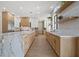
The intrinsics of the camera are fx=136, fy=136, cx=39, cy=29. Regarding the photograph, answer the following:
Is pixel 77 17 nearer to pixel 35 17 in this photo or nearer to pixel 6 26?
pixel 35 17

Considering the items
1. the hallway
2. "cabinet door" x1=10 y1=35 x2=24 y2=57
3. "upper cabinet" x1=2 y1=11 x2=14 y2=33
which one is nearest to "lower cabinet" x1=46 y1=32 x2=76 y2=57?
the hallway

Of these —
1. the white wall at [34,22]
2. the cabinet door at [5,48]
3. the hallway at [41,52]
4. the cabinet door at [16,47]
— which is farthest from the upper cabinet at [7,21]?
the cabinet door at [5,48]

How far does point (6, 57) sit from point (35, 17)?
2.67 metres

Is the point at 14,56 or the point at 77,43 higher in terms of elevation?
the point at 77,43

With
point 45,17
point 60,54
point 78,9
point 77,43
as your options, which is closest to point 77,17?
point 78,9

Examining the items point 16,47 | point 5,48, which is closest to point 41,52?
point 16,47

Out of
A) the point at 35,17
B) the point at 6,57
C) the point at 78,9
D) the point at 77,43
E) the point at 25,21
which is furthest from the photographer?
the point at 35,17

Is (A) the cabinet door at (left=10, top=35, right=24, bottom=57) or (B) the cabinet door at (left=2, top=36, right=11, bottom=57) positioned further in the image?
(A) the cabinet door at (left=10, top=35, right=24, bottom=57)

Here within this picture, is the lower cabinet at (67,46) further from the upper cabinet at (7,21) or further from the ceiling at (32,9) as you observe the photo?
the upper cabinet at (7,21)

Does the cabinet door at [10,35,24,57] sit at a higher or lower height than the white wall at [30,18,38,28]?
lower

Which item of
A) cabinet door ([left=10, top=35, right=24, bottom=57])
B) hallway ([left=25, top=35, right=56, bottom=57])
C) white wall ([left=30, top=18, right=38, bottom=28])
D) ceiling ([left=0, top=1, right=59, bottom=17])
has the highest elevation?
ceiling ([left=0, top=1, right=59, bottom=17])

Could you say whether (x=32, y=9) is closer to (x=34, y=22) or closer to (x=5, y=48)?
(x=34, y=22)

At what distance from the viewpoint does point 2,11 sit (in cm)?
479

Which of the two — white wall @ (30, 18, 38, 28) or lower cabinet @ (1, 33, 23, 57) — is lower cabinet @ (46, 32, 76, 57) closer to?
lower cabinet @ (1, 33, 23, 57)
